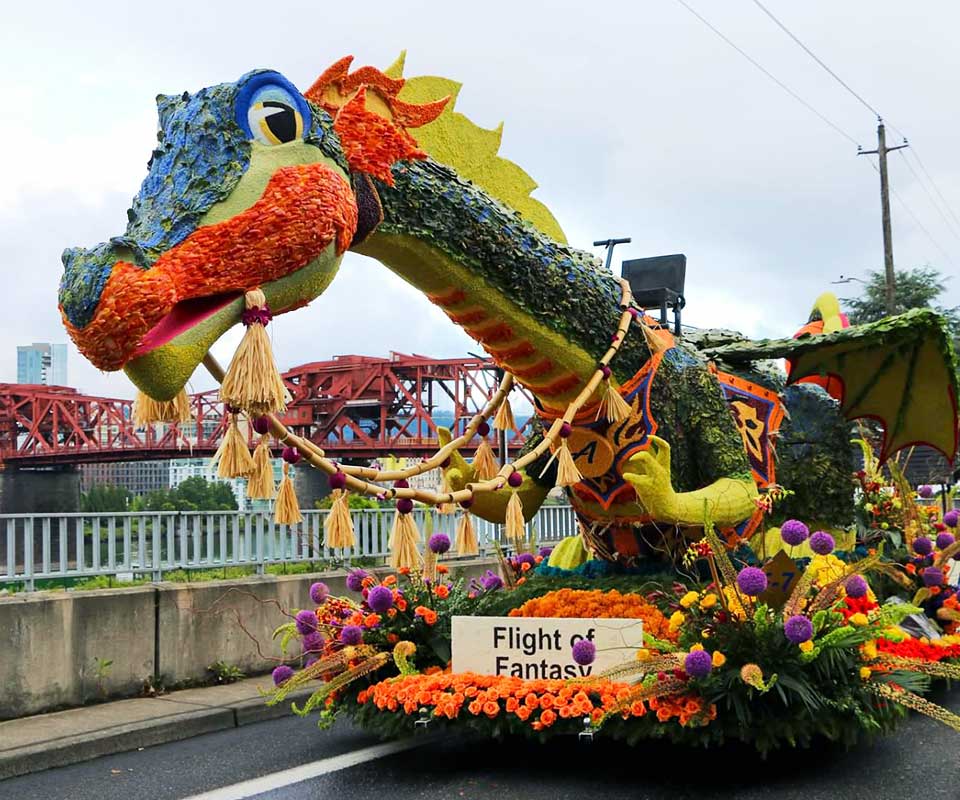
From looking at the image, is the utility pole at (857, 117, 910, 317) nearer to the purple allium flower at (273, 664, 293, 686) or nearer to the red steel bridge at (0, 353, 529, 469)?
the red steel bridge at (0, 353, 529, 469)

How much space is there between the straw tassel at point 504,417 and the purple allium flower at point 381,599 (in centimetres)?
107

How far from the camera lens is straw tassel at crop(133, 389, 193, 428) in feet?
12.3

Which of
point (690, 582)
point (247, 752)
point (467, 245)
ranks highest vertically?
point (467, 245)

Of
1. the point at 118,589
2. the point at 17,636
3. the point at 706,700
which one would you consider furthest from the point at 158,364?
the point at 118,589

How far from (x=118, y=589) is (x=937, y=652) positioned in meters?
4.68

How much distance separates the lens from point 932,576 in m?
5.52

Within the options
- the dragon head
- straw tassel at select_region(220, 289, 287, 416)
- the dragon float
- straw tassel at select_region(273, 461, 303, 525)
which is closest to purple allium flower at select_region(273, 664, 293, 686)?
the dragon float

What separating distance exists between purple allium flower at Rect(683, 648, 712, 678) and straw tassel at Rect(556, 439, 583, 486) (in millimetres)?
1017

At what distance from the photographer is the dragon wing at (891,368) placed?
5.18 meters

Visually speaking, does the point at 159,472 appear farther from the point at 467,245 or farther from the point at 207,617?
the point at 467,245

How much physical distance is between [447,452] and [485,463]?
32 cm

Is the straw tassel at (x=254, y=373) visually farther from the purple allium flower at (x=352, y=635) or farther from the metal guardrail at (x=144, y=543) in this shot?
the metal guardrail at (x=144, y=543)

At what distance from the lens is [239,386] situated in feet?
11.5

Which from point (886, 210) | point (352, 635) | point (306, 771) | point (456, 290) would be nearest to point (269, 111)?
point (456, 290)
